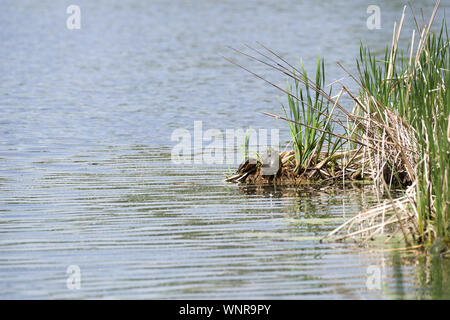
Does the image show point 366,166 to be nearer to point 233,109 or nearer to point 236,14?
point 233,109

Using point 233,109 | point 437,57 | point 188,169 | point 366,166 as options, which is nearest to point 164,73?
point 233,109

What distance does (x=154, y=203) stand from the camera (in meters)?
7.75

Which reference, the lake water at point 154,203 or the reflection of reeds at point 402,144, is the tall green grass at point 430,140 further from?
the lake water at point 154,203

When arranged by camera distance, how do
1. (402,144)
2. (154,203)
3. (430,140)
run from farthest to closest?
(154,203) < (402,144) < (430,140)

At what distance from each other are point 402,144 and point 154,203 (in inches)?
89.6

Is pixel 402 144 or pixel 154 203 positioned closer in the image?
pixel 402 144

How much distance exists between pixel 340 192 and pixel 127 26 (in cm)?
2148

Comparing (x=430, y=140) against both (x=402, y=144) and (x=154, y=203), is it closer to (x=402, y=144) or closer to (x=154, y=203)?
(x=402, y=144)

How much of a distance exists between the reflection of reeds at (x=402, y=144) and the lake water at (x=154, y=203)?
303 millimetres

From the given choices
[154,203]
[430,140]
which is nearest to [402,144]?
[430,140]

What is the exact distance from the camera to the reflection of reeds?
19.4 ft

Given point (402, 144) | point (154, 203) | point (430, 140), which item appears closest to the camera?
point (430, 140)

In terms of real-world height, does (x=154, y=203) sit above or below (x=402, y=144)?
below

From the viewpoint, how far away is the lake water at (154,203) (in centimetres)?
540
